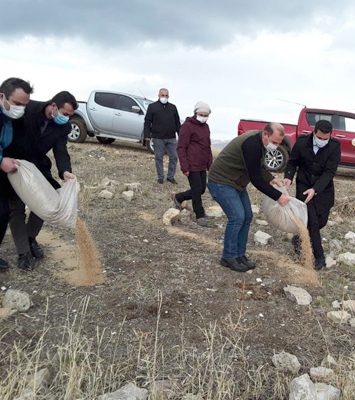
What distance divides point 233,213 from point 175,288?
2.92 ft

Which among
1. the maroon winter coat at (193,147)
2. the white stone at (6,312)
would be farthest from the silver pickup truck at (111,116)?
the white stone at (6,312)

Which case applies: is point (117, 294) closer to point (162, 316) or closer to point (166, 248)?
point (162, 316)

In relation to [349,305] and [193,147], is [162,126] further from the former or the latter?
[349,305]

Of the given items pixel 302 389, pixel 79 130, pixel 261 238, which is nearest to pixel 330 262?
pixel 261 238

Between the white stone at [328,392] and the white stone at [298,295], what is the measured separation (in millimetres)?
1164

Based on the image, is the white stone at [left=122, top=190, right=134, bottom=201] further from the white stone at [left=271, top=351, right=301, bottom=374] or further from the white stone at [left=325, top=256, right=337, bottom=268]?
the white stone at [left=271, top=351, right=301, bottom=374]

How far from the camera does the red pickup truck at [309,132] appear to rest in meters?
9.89

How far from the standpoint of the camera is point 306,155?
4.63 m

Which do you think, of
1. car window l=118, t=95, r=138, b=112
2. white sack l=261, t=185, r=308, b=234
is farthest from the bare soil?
car window l=118, t=95, r=138, b=112

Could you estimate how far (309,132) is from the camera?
9953 millimetres

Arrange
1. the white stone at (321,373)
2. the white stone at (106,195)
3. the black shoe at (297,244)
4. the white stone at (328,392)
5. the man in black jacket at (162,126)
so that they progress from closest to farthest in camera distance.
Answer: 1. the white stone at (328,392)
2. the white stone at (321,373)
3. the black shoe at (297,244)
4. the white stone at (106,195)
5. the man in black jacket at (162,126)

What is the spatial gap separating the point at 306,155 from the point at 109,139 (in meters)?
9.23

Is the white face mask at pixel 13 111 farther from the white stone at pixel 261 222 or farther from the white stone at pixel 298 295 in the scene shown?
the white stone at pixel 261 222

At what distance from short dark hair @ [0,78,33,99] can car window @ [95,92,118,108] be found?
860cm
